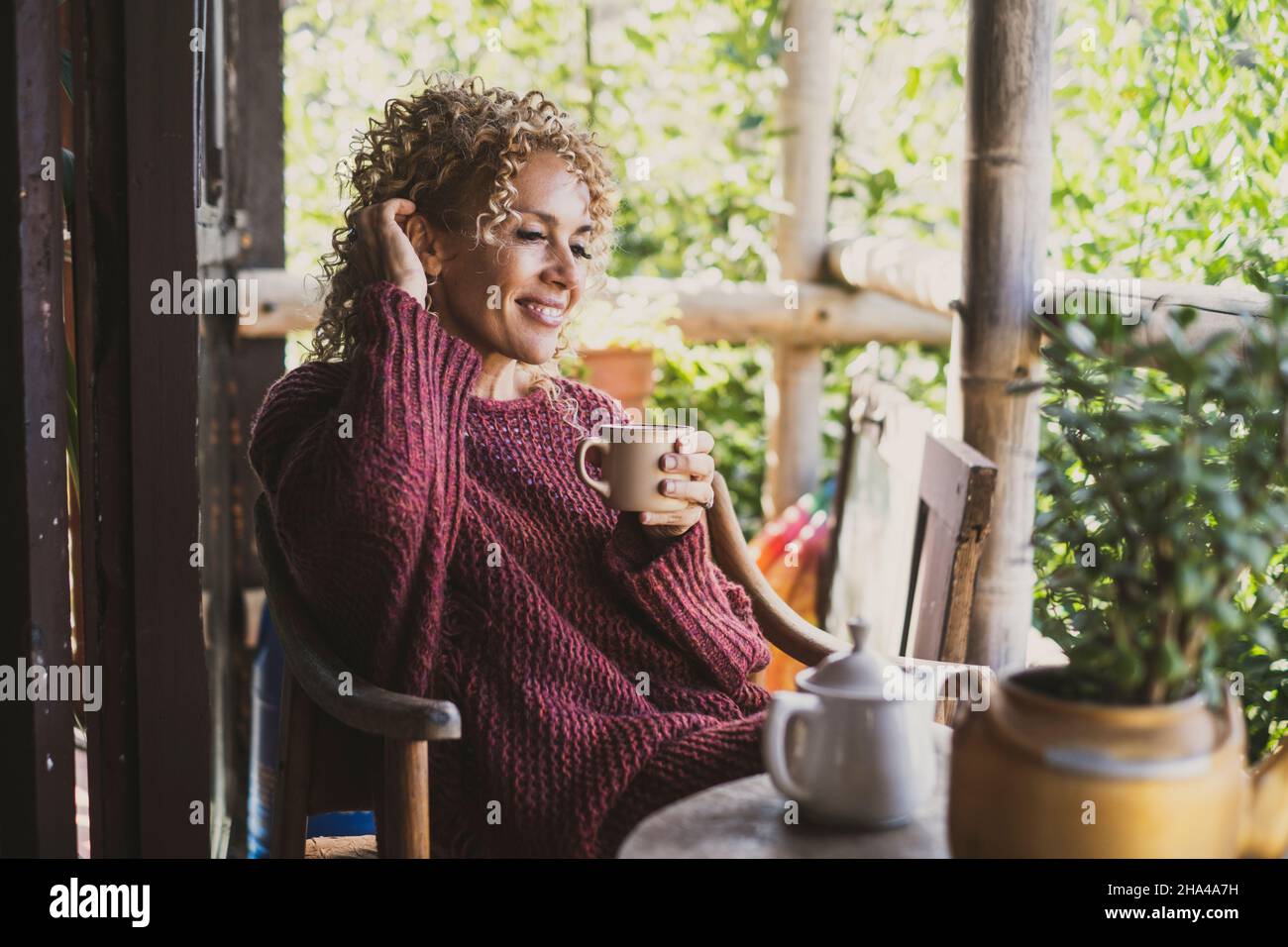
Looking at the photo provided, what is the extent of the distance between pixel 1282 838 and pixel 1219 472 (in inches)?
13.8

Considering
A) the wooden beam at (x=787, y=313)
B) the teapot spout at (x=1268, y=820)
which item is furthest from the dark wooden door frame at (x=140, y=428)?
the wooden beam at (x=787, y=313)

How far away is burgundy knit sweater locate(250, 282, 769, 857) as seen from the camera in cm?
158

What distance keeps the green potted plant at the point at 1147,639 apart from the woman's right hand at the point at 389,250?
951 millimetres

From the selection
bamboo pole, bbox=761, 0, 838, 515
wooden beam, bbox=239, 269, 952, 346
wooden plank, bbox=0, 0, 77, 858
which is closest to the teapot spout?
wooden plank, bbox=0, 0, 77, 858

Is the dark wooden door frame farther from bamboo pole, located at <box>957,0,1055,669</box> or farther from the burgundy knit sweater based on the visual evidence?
bamboo pole, located at <box>957,0,1055,669</box>

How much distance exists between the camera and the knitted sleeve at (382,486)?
157 centimetres

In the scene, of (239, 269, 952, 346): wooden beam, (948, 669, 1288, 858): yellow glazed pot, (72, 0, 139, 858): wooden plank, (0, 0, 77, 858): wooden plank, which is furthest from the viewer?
(239, 269, 952, 346): wooden beam

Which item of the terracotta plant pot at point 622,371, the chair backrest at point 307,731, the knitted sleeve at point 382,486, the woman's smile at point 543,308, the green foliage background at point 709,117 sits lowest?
the chair backrest at point 307,731

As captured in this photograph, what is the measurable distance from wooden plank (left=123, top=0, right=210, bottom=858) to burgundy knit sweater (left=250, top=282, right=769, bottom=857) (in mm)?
147

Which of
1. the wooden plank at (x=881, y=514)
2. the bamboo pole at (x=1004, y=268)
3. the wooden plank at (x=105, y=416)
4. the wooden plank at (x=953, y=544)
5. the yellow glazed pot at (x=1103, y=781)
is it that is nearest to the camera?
the yellow glazed pot at (x=1103, y=781)

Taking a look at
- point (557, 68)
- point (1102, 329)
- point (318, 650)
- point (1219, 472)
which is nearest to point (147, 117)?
point (318, 650)

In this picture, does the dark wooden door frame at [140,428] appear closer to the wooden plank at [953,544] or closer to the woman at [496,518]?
the woman at [496,518]

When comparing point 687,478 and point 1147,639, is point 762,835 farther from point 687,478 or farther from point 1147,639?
point 687,478
